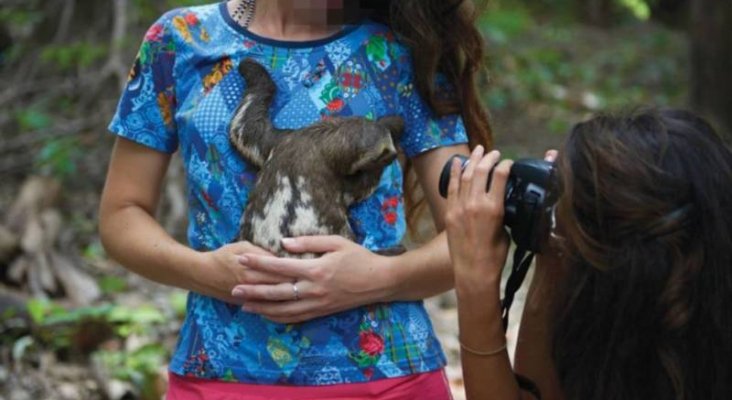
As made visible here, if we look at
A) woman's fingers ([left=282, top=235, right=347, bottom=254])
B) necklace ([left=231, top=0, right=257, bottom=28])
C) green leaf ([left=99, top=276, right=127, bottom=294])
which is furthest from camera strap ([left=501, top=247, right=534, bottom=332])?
green leaf ([left=99, top=276, right=127, bottom=294])

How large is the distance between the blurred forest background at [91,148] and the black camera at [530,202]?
0.50m

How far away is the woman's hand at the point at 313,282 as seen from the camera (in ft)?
8.00

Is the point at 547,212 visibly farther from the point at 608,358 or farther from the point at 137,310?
the point at 137,310

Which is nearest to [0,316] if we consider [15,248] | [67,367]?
[67,367]

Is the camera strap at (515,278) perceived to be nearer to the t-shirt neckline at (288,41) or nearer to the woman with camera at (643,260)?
the woman with camera at (643,260)

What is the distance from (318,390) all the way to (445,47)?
2.60ft

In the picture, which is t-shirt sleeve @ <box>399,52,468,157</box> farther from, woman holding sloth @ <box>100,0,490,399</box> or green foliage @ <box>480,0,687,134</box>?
green foliage @ <box>480,0,687,134</box>

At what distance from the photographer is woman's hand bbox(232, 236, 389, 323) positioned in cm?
244

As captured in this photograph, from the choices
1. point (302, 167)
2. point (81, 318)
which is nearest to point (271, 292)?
point (302, 167)

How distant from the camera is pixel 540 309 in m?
2.37

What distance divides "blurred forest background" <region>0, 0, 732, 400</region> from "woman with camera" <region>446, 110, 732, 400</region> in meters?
0.53

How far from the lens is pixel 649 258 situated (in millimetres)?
2072

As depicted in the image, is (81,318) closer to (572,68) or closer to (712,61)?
(712,61)

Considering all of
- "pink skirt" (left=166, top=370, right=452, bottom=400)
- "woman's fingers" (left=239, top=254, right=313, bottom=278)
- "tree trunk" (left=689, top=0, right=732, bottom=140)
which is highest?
"woman's fingers" (left=239, top=254, right=313, bottom=278)
